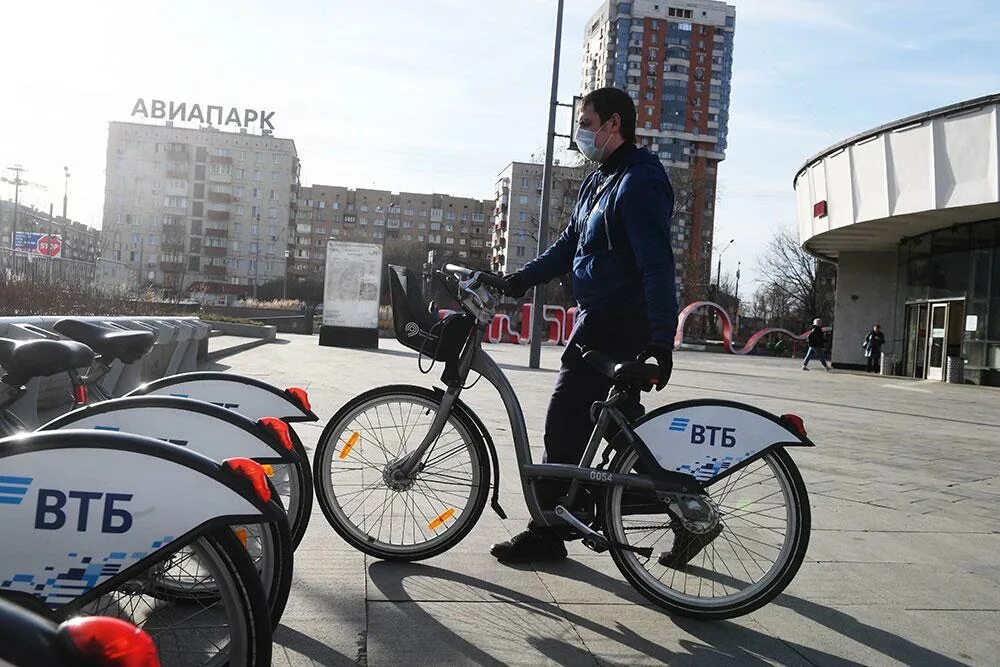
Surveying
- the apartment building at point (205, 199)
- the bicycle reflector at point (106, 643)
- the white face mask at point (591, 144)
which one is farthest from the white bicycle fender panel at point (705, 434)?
the apartment building at point (205, 199)

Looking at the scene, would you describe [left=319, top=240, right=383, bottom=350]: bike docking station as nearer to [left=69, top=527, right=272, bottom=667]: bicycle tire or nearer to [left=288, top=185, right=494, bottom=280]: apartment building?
[left=69, top=527, right=272, bottom=667]: bicycle tire

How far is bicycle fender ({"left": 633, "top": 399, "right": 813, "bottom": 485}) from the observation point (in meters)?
3.37

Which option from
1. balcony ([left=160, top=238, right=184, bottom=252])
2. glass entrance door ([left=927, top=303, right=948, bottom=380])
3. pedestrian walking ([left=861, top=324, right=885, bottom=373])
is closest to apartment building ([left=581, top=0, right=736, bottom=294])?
balcony ([left=160, top=238, right=184, bottom=252])

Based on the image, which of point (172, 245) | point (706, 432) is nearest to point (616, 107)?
point (706, 432)

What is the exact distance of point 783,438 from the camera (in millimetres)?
3355

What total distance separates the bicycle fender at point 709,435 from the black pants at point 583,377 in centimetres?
33

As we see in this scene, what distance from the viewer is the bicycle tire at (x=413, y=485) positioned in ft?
12.6

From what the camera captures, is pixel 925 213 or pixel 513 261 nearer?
pixel 925 213

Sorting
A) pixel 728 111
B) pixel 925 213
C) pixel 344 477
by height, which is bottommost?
pixel 344 477

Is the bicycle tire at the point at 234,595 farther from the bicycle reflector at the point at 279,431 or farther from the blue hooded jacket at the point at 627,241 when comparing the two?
the blue hooded jacket at the point at 627,241

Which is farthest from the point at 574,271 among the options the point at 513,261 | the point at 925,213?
the point at 513,261

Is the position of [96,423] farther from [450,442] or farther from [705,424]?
[705,424]

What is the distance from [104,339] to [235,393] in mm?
698

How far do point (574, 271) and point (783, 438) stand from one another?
45.7 inches
